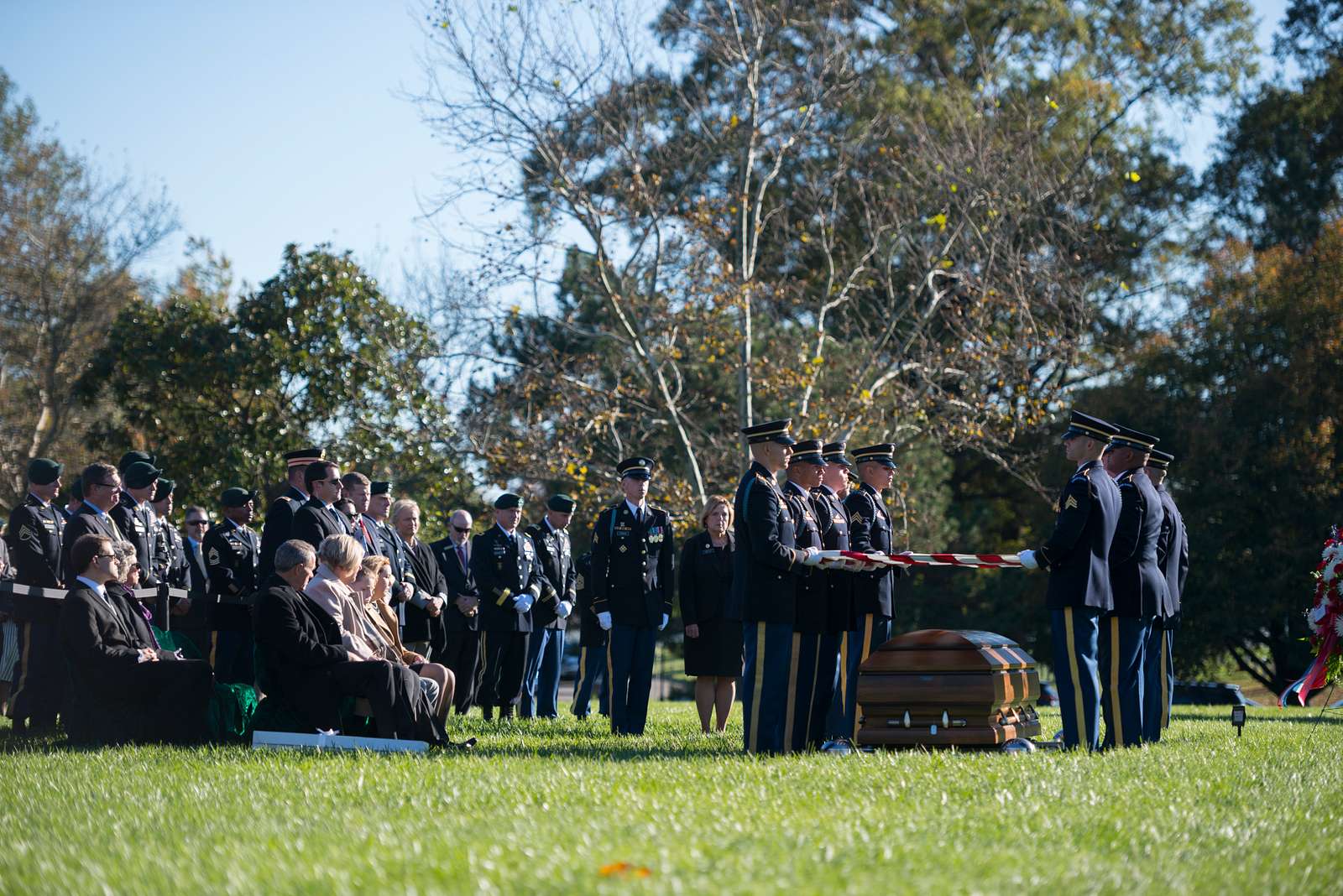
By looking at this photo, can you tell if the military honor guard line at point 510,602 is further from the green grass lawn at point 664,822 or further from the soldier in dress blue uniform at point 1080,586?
the green grass lawn at point 664,822

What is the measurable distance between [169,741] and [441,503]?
1334 cm

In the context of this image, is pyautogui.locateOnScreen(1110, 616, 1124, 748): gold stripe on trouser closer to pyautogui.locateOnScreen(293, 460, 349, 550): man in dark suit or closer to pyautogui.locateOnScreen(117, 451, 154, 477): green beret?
pyautogui.locateOnScreen(293, 460, 349, 550): man in dark suit

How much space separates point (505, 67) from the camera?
757 inches

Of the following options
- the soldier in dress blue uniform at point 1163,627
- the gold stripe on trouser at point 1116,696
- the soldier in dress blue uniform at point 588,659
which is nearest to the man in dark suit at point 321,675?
the gold stripe on trouser at point 1116,696

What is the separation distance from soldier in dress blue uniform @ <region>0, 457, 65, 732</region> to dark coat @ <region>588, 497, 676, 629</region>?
4.29 metres

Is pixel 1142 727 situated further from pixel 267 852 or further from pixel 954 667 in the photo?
pixel 267 852

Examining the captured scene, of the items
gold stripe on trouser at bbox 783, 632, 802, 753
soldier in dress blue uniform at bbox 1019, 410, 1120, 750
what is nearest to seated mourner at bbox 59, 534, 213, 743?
gold stripe on trouser at bbox 783, 632, 802, 753

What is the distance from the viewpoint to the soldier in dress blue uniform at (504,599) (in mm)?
13406

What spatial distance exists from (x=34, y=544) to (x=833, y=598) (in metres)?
7.02

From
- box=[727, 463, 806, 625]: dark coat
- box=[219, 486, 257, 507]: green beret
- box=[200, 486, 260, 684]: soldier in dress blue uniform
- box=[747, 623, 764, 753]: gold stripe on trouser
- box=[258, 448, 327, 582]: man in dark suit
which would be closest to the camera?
box=[727, 463, 806, 625]: dark coat

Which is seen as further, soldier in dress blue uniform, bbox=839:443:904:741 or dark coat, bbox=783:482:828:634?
soldier in dress blue uniform, bbox=839:443:904:741

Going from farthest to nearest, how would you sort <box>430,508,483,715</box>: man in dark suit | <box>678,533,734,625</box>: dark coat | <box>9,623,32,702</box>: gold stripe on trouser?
<box>430,508,483,715</box>: man in dark suit → <box>678,533,734,625</box>: dark coat → <box>9,623,32,702</box>: gold stripe on trouser

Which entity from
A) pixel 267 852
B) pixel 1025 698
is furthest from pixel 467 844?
pixel 1025 698

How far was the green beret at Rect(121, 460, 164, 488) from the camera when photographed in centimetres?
1232
